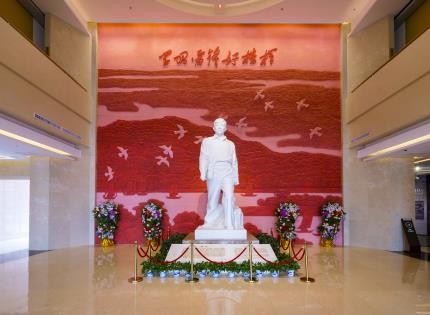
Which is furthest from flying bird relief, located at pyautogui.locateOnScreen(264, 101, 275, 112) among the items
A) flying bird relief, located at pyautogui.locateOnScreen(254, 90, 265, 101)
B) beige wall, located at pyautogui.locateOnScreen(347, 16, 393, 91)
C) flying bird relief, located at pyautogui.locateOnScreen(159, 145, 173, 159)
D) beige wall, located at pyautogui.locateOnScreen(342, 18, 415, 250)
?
flying bird relief, located at pyautogui.locateOnScreen(159, 145, 173, 159)

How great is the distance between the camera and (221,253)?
7.02 meters

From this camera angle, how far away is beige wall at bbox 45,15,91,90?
9.44 metres

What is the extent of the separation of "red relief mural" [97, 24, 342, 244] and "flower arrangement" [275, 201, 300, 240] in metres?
0.53

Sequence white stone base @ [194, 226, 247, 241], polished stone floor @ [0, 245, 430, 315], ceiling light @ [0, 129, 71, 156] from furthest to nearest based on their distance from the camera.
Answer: white stone base @ [194, 226, 247, 241]
ceiling light @ [0, 129, 71, 156]
polished stone floor @ [0, 245, 430, 315]

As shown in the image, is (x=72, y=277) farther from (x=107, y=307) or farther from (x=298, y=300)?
(x=298, y=300)

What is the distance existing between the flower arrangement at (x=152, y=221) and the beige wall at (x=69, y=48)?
13.9 feet

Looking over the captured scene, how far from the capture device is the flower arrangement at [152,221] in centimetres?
991

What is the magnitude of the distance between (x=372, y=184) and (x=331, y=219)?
1.63 m

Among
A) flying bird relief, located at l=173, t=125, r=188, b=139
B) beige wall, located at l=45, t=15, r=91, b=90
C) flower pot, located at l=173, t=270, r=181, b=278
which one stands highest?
beige wall, located at l=45, t=15, r=91, b=90

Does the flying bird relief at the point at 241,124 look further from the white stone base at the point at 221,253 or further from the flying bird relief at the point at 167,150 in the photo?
the white stone base at the point at 221,253

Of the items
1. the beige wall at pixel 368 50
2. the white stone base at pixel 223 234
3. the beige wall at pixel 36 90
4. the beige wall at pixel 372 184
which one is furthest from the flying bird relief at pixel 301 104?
the beige wall at pixel 36 90

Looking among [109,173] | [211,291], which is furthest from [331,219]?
[109,173]

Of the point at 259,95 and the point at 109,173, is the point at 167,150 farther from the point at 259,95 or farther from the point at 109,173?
the point at 259,95

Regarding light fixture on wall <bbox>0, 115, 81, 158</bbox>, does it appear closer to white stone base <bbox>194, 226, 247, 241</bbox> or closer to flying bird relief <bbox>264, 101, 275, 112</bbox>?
white stone base <bbox>194, 226, 247, 241</bbox>
